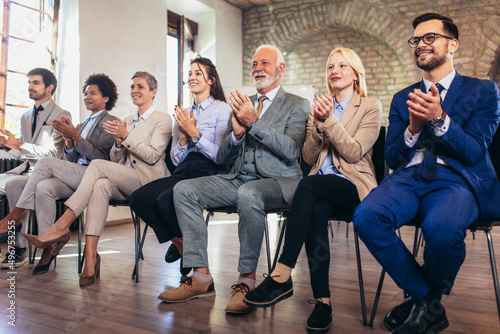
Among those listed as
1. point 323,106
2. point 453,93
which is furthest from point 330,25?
point 453,93

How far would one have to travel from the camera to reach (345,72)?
2102 millimetres

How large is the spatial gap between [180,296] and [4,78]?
327cm

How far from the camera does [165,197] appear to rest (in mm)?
2195

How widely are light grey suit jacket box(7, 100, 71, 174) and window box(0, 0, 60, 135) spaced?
47.3 inches

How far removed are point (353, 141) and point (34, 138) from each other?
2384 millimetres

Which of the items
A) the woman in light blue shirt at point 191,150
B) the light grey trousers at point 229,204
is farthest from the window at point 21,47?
the light grey trousers at point 229,204

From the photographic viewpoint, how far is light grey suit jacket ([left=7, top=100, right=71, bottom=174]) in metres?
3.08

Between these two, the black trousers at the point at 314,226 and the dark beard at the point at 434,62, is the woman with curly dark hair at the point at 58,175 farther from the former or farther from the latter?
the dark beard at the point at 434,62

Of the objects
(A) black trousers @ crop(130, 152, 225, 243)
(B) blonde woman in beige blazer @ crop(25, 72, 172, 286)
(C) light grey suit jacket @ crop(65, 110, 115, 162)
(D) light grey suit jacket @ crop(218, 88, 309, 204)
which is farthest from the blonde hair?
(C) light grey suit jacket @ crop(65, 110, 115, 162)

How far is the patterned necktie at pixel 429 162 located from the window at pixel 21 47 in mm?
3873

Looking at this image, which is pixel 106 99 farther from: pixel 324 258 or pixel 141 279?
pixel 324 258

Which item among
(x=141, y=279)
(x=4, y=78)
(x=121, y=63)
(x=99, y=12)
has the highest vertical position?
(x=99, y=12)

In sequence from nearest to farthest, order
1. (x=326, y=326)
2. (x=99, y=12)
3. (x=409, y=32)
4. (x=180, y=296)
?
(x=326, y=326) → (x=180, y=296) → (x=99, y=12) → (x=409, y=32)

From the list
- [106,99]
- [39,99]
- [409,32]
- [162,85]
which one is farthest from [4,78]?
[409,32]
